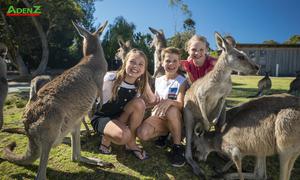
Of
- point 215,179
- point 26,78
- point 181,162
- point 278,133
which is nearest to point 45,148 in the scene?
point 181,162

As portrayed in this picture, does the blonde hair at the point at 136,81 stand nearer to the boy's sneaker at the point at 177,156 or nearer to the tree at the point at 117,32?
the boy's sneaker at the point at 177,156

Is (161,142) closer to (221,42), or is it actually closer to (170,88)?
(170,88)

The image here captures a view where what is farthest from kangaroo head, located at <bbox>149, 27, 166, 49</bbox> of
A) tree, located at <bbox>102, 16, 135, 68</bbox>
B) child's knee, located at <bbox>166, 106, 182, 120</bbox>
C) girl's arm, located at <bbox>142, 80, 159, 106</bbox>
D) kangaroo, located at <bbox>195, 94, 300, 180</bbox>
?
tree, located at <bbox>102, 16, 135, 68</bbox>

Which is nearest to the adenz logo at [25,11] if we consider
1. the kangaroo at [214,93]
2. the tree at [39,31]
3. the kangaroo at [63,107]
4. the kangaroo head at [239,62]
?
the tree at [39,31]

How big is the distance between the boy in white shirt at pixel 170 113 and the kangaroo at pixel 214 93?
0.11 metres

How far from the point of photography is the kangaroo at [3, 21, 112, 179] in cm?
268

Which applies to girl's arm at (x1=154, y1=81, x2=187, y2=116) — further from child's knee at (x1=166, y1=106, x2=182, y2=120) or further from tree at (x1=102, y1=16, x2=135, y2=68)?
tree at (x1=102, y1=16, x2=135, y2=68)

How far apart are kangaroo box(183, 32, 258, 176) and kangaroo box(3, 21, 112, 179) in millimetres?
1042

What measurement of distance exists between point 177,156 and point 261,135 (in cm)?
96

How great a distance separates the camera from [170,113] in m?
3.39

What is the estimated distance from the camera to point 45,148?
8.73ft

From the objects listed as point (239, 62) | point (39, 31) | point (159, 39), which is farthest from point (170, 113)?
→ point (39, 31)

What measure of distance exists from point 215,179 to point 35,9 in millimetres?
14912

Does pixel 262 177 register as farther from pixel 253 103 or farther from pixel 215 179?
pixel 253 103
